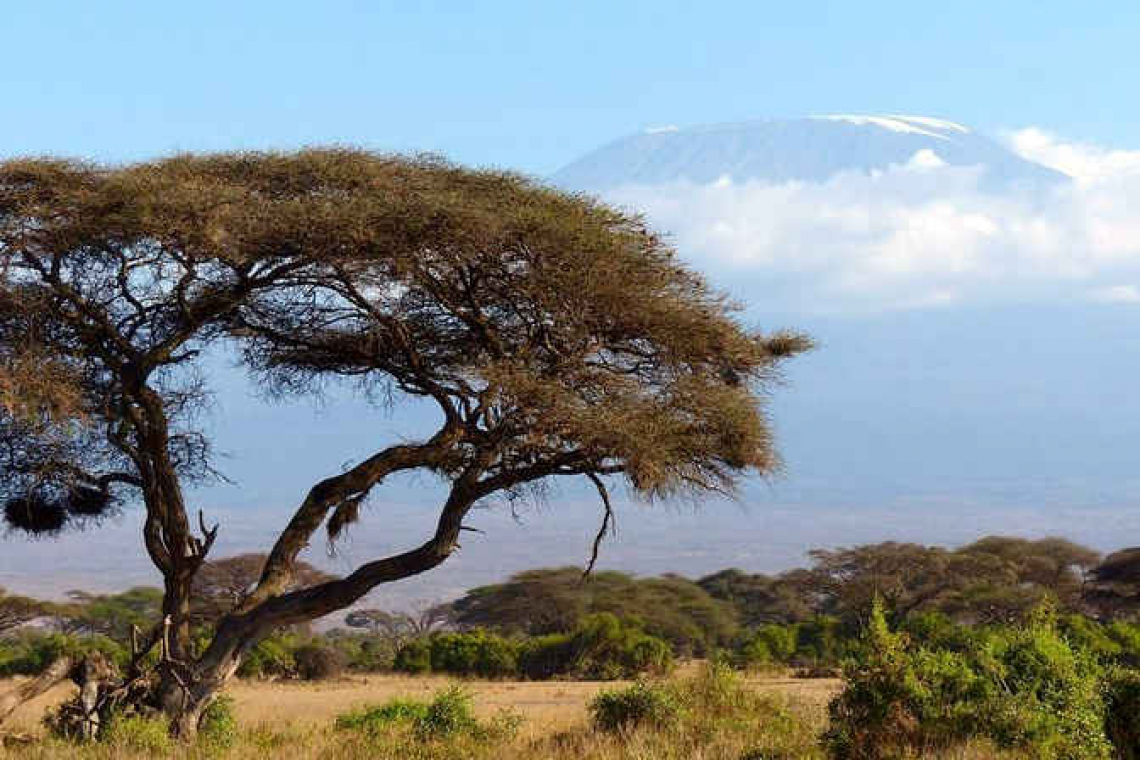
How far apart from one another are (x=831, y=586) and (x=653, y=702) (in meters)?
31.2

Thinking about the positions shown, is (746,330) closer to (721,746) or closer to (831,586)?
(721,746)

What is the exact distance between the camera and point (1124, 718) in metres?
13.6

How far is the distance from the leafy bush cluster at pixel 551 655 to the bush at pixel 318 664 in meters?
1.58

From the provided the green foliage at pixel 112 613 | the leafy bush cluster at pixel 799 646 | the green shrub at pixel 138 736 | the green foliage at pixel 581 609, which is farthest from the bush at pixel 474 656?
the green shrub at pixel 138 736

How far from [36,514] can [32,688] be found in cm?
435

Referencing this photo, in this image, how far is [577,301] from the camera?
60.9 feet

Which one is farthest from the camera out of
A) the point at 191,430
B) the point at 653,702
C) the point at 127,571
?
the point at 127,571

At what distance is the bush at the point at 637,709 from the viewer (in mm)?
16547

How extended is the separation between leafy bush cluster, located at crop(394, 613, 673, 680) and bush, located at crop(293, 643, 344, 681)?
5.19 ft

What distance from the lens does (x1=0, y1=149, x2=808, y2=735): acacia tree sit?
57.3 ft

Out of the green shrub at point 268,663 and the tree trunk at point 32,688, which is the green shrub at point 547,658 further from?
the tree trunk at point 32,688

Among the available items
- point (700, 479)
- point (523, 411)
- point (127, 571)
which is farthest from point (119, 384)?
point (127, 571)

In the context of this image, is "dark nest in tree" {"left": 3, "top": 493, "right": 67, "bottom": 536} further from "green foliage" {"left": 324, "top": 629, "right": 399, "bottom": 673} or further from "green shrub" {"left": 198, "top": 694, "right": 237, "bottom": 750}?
"green foliage" {"left": 324, "top": 629, "right": 399, "bottom": 673}

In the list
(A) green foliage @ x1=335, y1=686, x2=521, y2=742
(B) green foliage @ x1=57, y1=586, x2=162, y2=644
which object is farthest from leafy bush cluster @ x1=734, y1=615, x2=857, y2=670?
(A) green foliage @ x1=335, y1=686, x2=521, y2=742
